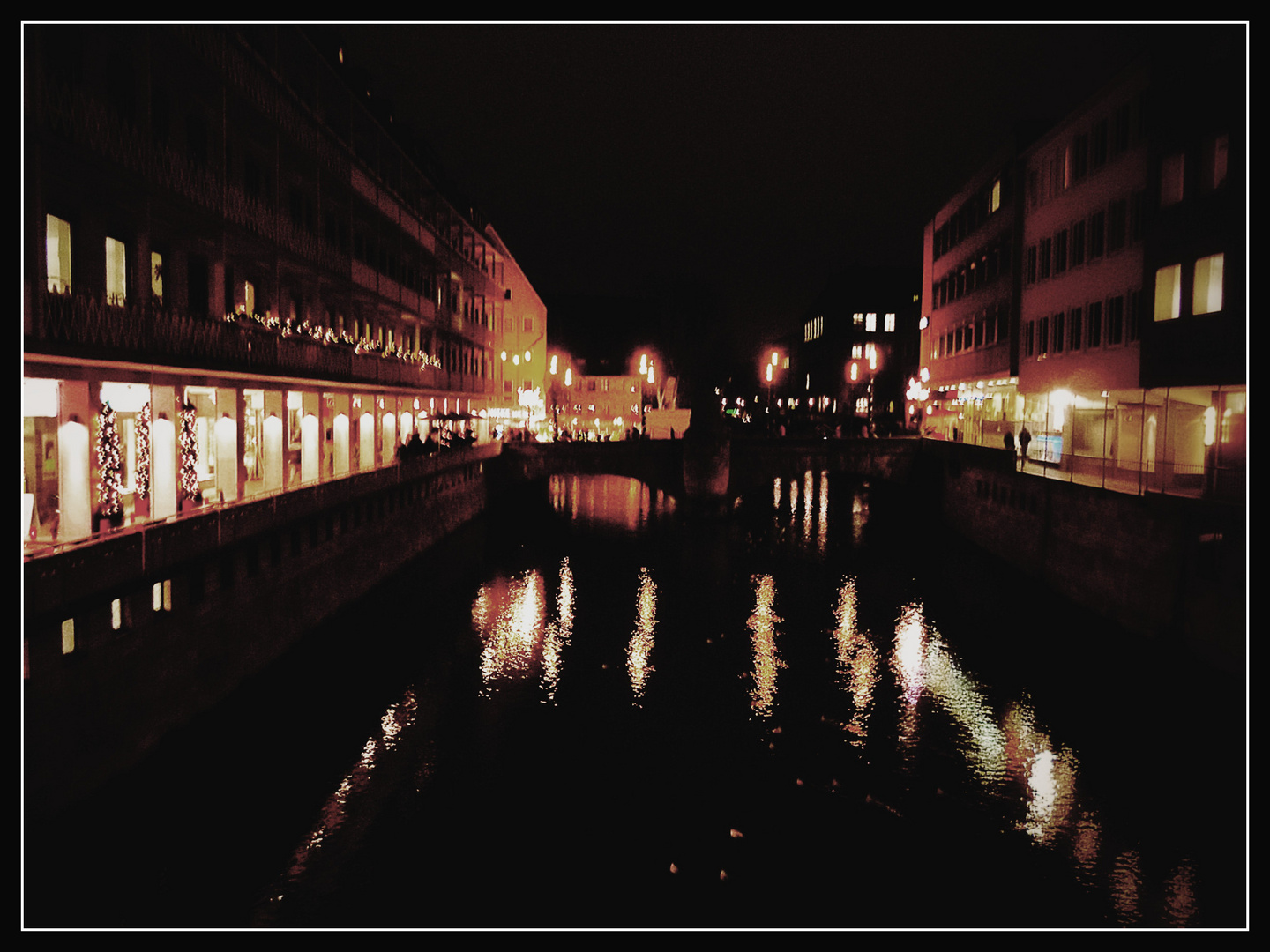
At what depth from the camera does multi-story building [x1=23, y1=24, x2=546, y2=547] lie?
14609 millimetres

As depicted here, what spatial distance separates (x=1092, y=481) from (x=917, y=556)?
1276 cm

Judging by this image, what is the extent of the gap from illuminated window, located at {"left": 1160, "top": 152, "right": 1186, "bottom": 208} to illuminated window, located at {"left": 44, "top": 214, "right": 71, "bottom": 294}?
2625 cm

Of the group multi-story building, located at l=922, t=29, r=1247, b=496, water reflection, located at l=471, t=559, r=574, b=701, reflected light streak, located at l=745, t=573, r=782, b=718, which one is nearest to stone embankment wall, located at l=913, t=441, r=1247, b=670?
multi-story building, located at l=922, t=29, r=1247, b=496

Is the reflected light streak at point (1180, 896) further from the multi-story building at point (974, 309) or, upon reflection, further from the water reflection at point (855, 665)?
the multi-story building at point (974, 309)

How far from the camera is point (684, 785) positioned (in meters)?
15.6

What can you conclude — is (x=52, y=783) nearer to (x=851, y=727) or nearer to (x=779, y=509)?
(x=851, y=727)

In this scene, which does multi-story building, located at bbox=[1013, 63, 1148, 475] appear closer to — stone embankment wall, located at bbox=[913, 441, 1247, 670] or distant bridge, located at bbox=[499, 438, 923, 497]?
stone embankment wall, located at bbox=[913, 441, 1247, 670]

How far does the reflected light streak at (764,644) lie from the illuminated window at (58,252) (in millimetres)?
15891

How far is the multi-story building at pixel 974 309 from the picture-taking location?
40.4 m

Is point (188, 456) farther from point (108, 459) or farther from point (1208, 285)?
point (1208, 285)

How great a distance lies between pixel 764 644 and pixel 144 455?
52.8ft

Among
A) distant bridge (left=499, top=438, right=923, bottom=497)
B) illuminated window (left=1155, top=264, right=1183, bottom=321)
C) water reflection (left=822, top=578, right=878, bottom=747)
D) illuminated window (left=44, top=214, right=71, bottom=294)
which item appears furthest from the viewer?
distant bridge (left=499, top=438, right=923, bottom=497)

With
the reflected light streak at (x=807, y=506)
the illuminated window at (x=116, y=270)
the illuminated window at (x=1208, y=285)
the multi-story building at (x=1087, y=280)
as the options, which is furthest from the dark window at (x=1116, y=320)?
the illuminated window at (x=116, y=270)

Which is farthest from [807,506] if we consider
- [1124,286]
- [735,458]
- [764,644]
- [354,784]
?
[354,784]
